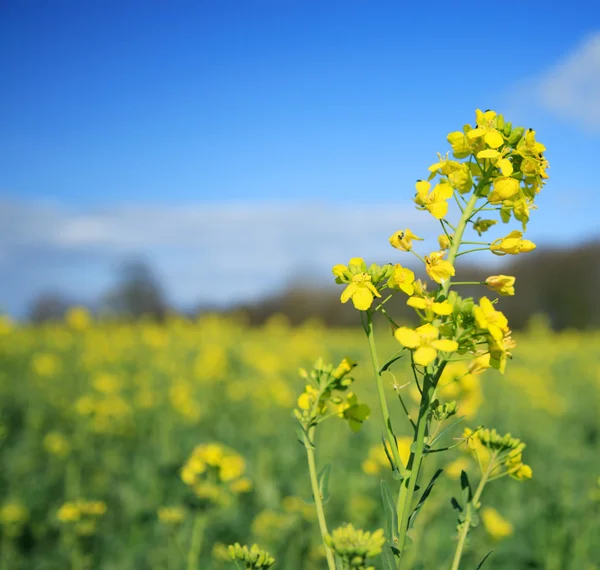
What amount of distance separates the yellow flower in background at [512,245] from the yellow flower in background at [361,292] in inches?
11.0

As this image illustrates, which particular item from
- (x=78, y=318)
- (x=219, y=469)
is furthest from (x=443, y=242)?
(x=78, y=318)

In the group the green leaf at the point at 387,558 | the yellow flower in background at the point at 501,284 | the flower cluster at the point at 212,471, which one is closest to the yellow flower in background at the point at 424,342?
the yellow flower in background at the point at 501,284

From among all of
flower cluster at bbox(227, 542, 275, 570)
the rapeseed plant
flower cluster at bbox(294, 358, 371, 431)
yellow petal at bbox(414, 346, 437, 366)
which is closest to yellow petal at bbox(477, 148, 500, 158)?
the rapeseed plant

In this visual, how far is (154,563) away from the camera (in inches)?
139

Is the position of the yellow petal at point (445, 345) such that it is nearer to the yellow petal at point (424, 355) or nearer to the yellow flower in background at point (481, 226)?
the yellow petal at point (424, 355)

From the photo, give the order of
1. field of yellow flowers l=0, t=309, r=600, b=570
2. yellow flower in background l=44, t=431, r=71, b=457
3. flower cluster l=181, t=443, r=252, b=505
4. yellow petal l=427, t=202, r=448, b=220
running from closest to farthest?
yellow petal l=427, t=202, r=448, b=220
flower cluster l=181, t=443, r=252, b=505
field of yellow flowers l=0, t=309, r=600, b=570
yellow flower in background l=44, t=431, r=71, b=457

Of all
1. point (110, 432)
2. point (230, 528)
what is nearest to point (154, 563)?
point (230, 528)

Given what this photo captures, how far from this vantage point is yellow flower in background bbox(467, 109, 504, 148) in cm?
121

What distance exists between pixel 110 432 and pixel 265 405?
1668mm

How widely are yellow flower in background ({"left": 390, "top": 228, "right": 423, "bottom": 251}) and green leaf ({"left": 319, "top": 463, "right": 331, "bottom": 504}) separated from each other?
509mm

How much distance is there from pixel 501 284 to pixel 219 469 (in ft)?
5.15

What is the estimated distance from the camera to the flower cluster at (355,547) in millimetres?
1009

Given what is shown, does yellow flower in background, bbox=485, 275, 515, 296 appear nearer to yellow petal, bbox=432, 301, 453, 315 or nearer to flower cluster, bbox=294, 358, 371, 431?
yellow petal, bbox=432, 301, 453, 315

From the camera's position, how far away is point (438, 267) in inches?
44.7
